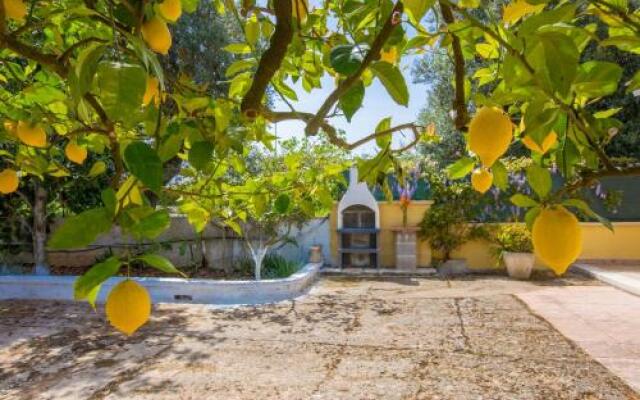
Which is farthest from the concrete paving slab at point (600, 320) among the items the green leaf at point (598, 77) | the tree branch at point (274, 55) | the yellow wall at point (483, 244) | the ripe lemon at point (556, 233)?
the tree branch at point (274, 55)

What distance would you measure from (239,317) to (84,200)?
127 inches

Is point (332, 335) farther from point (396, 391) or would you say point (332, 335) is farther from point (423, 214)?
point (423, 214)

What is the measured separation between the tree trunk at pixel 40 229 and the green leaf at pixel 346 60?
6347mm

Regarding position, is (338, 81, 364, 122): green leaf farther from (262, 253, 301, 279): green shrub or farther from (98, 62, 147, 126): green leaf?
(262, 253, 301, 279): green shrub

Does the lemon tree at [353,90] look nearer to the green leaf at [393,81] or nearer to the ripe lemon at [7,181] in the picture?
the green leaf at [393,81]

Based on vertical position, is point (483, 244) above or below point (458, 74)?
below

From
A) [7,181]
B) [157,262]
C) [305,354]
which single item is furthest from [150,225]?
[305,354]

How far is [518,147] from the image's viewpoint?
10070mm

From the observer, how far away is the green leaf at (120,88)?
15.4 inches

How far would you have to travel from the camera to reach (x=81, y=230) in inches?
18.5

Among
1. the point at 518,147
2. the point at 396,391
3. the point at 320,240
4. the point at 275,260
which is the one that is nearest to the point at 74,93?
the point at 396,391

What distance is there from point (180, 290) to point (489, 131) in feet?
16.8

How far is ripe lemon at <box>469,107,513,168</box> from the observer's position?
2.19 feet

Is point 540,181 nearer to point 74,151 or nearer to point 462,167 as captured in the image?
point 462,167
